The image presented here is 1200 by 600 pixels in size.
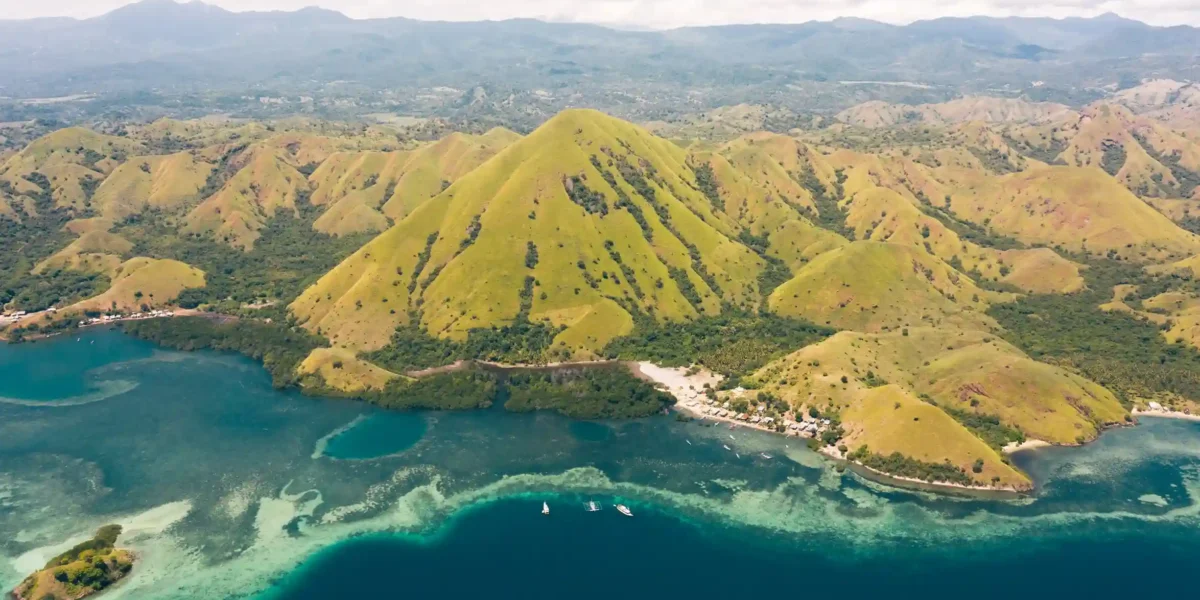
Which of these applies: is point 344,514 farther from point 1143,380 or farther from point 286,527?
point 1143,380

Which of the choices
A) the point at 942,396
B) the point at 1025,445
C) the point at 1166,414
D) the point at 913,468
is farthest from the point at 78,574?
the point at 1166,414

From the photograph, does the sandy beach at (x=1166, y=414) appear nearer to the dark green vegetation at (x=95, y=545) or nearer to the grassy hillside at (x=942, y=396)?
the grassy hillside at (x=942, y=396)

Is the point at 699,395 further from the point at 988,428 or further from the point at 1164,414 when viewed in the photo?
the point at 1164,414

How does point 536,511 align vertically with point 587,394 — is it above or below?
below

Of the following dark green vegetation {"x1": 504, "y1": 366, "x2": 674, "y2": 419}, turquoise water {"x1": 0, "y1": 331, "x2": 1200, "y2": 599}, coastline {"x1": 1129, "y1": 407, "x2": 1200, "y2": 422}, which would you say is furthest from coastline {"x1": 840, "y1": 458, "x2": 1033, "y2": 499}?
coastline {"x1": 1129, "y1": 407, "x2": 1200, "y2": 422}

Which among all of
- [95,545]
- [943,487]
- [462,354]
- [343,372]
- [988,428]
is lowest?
[95,545]

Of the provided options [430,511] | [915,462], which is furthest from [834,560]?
[430,511]
